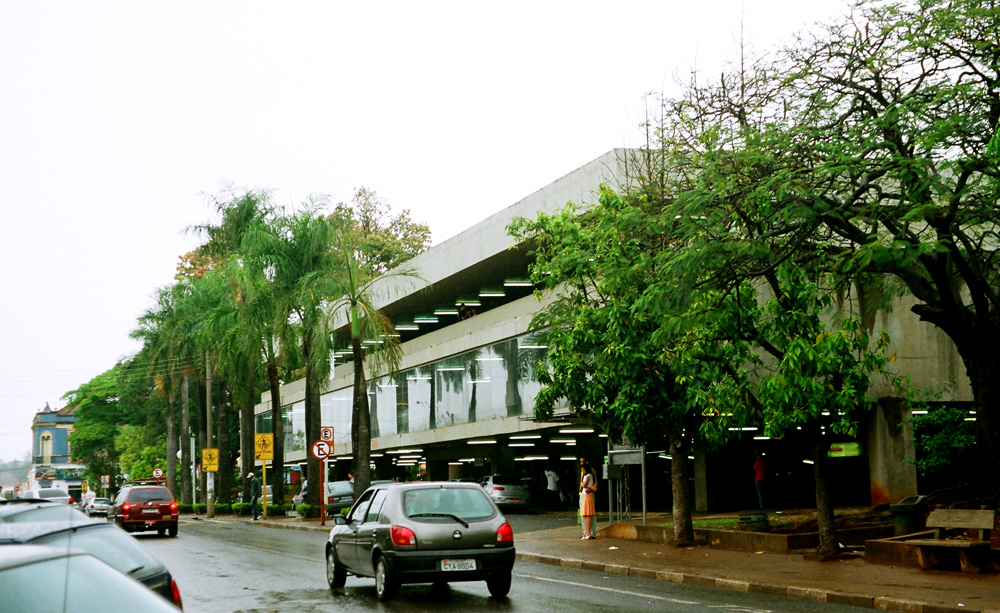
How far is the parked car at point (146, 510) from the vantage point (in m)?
31.3

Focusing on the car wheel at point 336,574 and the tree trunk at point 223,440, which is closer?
the car wheel at point 336,574

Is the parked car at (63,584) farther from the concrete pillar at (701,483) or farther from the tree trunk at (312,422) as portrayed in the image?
the tree trunk at (312,422)

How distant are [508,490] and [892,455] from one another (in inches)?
642

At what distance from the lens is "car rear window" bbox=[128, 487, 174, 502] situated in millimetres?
31875

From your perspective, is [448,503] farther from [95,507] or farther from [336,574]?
[95,507]

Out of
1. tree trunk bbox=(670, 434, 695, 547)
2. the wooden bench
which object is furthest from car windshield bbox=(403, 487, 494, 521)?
tree trunk bbox=(670, 434, 695, 547)

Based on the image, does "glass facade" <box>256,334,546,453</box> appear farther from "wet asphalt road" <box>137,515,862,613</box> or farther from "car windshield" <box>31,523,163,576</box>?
"car windshield" <box>31,523,163,576</box>

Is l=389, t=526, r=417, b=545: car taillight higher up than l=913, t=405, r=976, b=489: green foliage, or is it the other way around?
l=913, t=405, r=976, b=489: green foliage

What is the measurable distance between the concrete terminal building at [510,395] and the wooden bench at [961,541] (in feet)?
32.5

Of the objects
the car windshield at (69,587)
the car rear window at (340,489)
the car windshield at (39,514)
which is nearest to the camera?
the car windshield at (69,587)

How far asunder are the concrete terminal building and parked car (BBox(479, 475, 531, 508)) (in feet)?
6.22

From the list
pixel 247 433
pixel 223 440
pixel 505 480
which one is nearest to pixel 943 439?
pixel 505 480

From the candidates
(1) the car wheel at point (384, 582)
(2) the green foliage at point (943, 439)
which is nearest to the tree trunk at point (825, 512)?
(2) the green foliage at point (943, 439)

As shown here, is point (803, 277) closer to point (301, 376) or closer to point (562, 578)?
point (562, 578)
